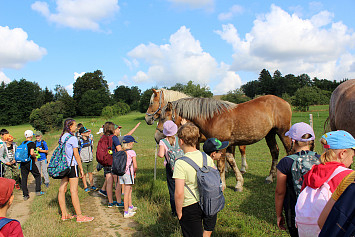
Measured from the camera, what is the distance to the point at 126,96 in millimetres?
100250

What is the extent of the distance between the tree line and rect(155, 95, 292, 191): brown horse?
40848 millimetres

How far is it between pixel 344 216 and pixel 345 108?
3.77 meters

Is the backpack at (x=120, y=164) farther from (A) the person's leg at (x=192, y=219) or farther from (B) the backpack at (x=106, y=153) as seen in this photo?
(A) the person's leg at (x=192, y=219)

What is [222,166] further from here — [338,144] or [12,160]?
[12,160]

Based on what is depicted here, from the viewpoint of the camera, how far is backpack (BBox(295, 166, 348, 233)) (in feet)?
5.57

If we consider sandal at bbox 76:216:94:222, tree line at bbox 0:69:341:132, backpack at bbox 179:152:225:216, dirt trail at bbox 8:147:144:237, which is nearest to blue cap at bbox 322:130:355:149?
backpack at bbox 179:152:225:216

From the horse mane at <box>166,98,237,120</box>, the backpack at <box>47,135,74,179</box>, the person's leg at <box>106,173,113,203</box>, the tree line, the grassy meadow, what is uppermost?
the tree line

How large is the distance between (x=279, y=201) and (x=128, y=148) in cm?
341

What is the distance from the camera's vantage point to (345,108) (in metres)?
4.28

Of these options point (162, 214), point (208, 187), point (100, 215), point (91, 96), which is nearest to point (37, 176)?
→ point (100, 215)

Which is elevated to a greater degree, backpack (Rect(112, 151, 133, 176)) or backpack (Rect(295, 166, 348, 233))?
backpack (Rect(295, 166, 348, 233))

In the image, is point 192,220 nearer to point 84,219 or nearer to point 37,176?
point 84,219

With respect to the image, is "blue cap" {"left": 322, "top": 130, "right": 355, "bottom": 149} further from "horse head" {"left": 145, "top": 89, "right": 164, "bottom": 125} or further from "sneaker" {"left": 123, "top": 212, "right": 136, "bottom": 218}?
"horse head" {"left": 145, "top": 89, "right": 164, "bottom": 125}

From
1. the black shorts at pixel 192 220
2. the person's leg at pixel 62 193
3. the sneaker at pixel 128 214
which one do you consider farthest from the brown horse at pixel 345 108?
the person's leg at pixel 62 193
